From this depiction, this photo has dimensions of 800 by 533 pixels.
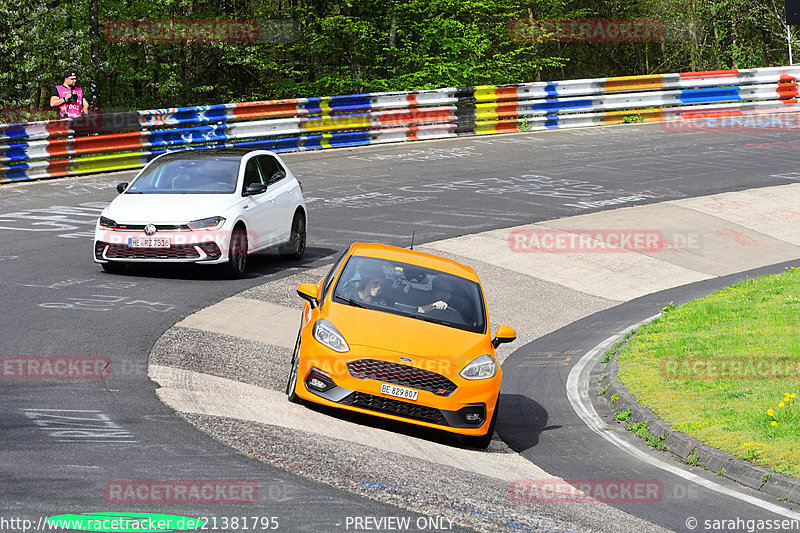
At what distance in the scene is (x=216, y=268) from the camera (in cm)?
1579

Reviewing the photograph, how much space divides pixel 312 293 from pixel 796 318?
705 cm

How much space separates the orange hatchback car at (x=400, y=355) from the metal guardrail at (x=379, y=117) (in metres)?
15.3

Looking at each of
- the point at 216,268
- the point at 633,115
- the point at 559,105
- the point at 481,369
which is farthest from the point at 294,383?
the point at 633,115

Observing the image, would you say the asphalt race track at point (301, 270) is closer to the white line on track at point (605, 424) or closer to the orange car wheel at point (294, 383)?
the white line on track at point (605, 424)

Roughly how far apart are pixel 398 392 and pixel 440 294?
5.04ft

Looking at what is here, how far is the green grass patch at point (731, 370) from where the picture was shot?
9562mm

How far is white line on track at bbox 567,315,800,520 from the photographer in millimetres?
8391

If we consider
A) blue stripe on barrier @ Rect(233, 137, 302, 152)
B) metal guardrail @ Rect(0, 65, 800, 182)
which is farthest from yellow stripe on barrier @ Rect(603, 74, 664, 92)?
blue stripe on barrier @ Rect(233, 137, 302, 152)

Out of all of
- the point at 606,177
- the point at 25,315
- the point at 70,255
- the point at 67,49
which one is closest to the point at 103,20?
the point at 67,49

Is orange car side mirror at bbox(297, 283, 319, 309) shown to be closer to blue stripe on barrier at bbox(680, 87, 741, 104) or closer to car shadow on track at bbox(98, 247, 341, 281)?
car shadow on track at bbox(98, 247, 341, 281)

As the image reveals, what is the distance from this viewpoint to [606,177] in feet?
81.0

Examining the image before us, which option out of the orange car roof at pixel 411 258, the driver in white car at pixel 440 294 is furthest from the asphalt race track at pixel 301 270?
the orange car roof at pixel 411 258

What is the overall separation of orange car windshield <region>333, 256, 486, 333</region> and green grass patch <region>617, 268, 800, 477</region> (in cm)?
223

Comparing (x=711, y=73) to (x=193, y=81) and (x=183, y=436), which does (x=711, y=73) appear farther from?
(x=183, y=436)
